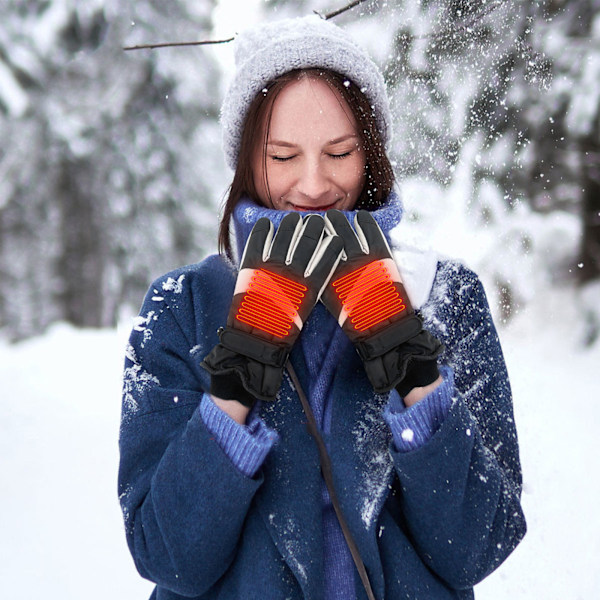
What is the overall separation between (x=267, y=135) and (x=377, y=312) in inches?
21.4

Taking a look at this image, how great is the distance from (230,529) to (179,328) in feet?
1.53

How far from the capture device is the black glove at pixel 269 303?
3.98ft

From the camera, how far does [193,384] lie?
1401mm

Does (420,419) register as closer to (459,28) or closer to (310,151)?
(310,151)

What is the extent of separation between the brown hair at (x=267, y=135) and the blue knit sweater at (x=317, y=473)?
199 millimetres

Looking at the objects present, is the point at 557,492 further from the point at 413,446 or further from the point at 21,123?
the point at 21,123

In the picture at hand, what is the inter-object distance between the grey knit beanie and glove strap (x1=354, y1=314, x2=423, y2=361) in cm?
64

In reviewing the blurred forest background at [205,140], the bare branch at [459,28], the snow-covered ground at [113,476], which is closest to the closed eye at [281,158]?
the blurred forest background at [205,140]

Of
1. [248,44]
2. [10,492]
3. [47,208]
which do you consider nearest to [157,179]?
[47,208]

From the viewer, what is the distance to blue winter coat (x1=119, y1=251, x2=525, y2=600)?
3.97 ft

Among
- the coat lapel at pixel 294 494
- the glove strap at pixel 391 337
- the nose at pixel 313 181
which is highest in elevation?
the nose at pixel 313 181

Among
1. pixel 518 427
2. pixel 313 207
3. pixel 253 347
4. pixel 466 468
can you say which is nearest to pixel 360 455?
pixel 466 468

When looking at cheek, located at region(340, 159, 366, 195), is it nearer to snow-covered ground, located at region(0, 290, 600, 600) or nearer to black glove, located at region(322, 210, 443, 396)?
black glove, located at region(322, 210, 443, 396)

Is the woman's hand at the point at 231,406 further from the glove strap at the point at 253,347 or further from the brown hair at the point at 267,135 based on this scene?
the brown hair at the point at 267,135
